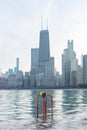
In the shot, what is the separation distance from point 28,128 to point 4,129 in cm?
195

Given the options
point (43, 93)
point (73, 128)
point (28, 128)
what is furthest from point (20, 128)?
point (43, 93)

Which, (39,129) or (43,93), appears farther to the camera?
(43,93)

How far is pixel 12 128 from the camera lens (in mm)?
30141

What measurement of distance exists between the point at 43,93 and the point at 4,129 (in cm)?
1118

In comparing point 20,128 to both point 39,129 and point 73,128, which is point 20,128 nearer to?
point 39,129

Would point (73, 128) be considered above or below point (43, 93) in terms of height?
below

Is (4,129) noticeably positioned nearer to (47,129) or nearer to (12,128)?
(12,128)

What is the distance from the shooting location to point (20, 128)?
29969 millimetres

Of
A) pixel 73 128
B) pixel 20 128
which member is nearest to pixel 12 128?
pixel 20 128

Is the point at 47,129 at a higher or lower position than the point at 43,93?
lower

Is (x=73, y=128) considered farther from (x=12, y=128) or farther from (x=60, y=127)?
(x=12, y=128)

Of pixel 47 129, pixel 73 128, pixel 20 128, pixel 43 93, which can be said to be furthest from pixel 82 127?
pixel 43 93

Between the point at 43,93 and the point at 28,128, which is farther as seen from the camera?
the point at 43,93

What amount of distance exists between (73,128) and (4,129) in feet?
17.9
